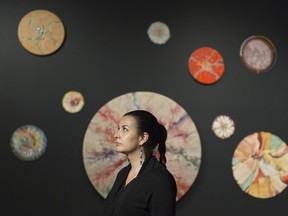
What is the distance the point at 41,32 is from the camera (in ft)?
10.3

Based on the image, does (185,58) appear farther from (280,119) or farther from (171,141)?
(280,119)

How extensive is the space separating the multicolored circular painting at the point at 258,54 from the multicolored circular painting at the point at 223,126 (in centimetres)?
44

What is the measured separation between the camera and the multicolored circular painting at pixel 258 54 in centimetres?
335

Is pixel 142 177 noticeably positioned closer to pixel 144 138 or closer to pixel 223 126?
pixel 144 138

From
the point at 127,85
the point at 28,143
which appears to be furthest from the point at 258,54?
the point at 28,143

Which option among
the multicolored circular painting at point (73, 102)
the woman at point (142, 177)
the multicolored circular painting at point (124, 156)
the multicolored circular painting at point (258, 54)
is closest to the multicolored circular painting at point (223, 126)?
the multicolored circular painting at point (124, 156)

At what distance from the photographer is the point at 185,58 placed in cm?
328

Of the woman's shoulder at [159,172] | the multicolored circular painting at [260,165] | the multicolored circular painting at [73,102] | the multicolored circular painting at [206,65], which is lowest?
the multicolored circular painting at [260,165]

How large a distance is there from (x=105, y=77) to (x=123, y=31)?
1.23 feet

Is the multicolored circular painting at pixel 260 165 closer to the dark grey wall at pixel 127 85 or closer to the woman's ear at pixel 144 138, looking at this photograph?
the dark grey wall at pixel 127 85

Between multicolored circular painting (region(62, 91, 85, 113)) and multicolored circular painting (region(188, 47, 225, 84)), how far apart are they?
2.81ft

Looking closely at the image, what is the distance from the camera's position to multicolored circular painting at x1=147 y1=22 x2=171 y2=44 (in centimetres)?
325

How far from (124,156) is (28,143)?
68 cm

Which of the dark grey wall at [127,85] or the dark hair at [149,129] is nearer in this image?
the dark hair at [149,129]
